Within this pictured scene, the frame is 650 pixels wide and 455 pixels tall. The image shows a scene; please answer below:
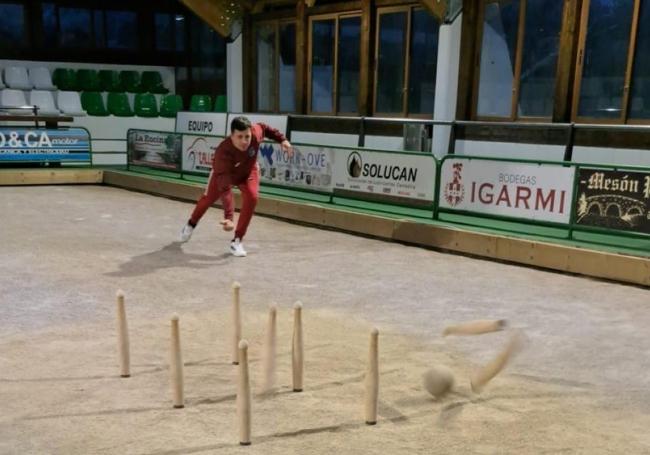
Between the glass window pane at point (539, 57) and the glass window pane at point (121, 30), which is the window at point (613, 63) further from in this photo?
the glass window pane at point (121, 30)

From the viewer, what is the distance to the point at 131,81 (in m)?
20.5

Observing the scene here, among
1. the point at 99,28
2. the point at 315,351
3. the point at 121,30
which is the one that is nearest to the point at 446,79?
the point at 315,351

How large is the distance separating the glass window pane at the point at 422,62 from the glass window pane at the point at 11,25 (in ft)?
38.3

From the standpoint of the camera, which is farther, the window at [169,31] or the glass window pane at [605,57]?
the window at [169,31]

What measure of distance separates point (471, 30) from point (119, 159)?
10.5 m

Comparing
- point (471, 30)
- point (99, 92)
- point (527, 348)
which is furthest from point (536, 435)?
point (99, 92)

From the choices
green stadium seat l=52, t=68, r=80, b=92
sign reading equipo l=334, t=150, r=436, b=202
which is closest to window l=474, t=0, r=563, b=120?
sign reading equipo l=334, t=150, r=436, b=202

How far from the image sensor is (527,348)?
16.7 ft

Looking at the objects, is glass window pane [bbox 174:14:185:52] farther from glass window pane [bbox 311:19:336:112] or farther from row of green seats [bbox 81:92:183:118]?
glass window pane [bbox 311:19:336:112]

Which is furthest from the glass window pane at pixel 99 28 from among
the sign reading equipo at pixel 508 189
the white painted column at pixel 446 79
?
the sign reading equipo at pixel 508 189

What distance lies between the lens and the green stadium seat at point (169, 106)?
19.8 meters

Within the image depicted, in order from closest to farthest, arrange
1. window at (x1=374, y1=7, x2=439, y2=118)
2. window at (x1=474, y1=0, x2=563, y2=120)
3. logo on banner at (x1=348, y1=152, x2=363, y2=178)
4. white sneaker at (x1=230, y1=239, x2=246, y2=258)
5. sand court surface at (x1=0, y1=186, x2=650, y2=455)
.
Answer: sand court surface at (x1=0, y1=186, x2=650, y2=455)
white sneaker at (x1=230, y1=239, x2=246, y2=258)
logo on banner at (x1=348, y1=152, x2=363, y2=178)
window at (x1=474, y1=0, x2=563, y2=120)
window at (x1=374, y1=7, x2=439, y2=118)

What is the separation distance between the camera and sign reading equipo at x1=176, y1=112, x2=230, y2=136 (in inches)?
643

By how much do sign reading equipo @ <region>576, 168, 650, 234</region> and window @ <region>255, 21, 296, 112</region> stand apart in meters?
10.8
